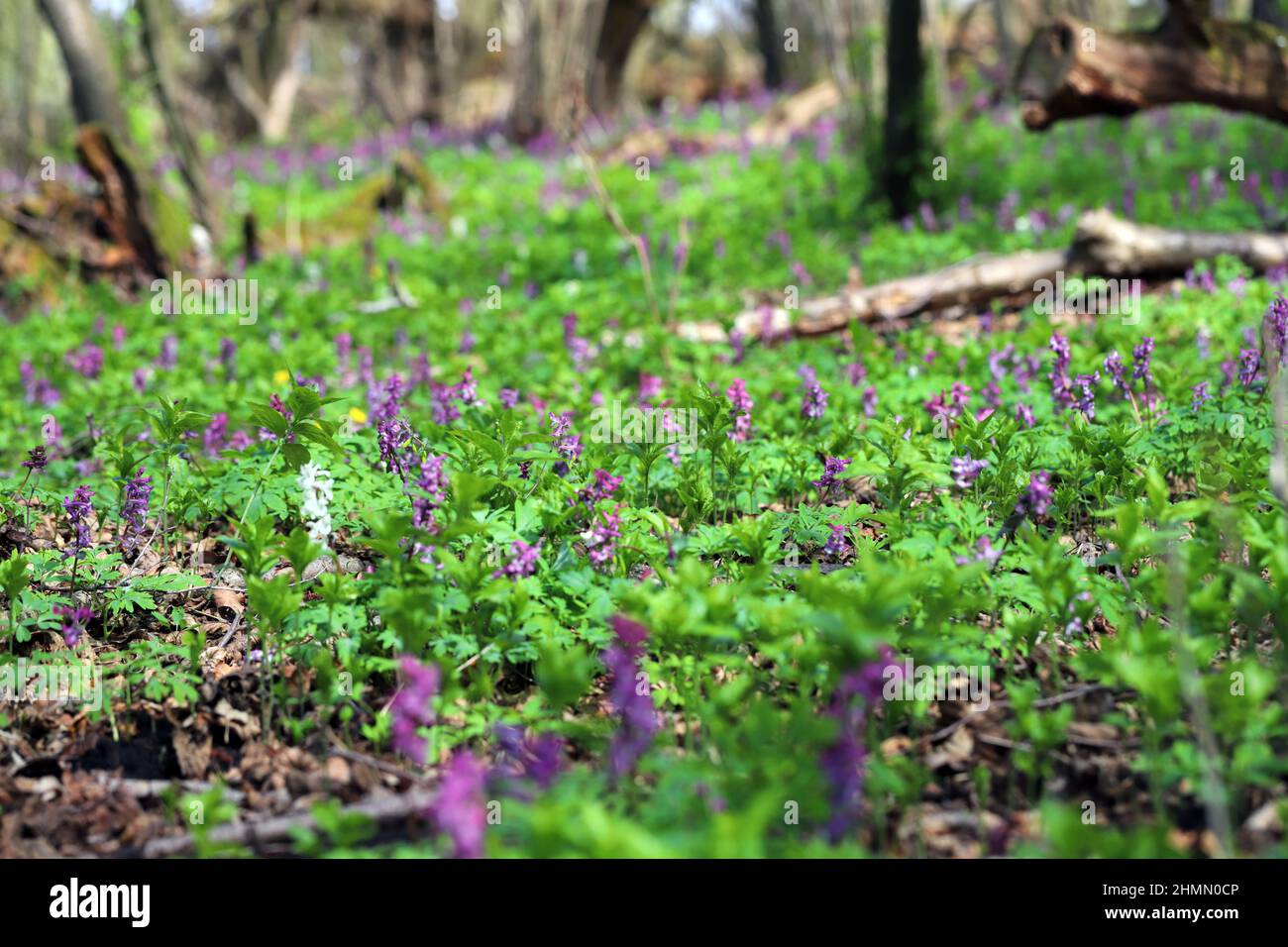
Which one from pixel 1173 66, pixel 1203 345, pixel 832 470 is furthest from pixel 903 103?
pixel 832 470

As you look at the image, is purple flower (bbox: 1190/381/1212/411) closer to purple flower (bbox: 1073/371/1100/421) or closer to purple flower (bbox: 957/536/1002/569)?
purple flower (bbox: 1073/371/1100/421)

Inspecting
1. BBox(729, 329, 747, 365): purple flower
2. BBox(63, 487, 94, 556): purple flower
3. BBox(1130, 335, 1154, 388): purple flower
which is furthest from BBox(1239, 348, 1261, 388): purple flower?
BBox(63, 487, 94, 556): purple flower

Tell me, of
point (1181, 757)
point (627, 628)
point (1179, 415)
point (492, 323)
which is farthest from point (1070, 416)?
point (492, 323)

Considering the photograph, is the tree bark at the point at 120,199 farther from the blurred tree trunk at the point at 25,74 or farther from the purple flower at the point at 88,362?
the blurred tree trunk at the point at 25,74

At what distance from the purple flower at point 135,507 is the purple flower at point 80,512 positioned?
16 cm

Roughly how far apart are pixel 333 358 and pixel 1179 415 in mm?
5609

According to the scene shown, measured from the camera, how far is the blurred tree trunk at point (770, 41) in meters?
23.1

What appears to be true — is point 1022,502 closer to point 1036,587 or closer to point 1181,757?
point 1036,587

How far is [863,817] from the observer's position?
2779 millimetres

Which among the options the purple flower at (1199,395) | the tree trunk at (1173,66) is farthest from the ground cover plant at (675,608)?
the tree trunk at (1173,66)

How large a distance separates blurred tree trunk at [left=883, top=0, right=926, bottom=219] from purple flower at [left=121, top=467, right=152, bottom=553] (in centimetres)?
857

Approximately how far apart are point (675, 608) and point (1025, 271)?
6199 mm

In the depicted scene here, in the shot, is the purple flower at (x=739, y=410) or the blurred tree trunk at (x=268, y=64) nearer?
the purple flower at (x=739, y=410)

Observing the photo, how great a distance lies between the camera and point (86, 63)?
10.9 m
